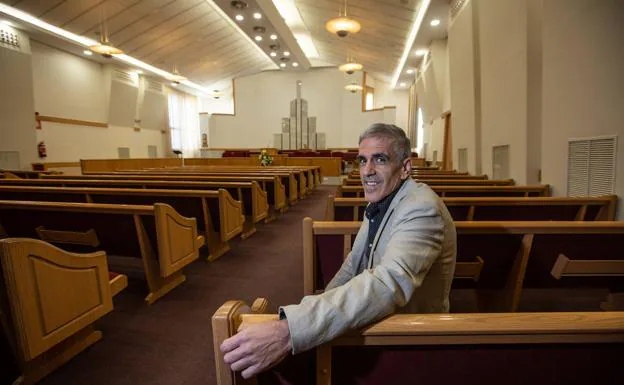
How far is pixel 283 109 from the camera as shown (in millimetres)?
16266

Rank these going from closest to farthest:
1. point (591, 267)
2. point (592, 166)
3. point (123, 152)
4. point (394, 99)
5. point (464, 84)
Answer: point (591, 267) < point (592, 166) < point (464, 84) < point (123, 152) < point (394, 99)

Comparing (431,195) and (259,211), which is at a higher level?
(431,195)

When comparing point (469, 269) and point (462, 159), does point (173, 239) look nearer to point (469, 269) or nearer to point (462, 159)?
point (469, 269)

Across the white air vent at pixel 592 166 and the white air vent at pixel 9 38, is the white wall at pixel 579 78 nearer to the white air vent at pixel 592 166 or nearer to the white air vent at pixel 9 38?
the white air vent at pixel 592 166

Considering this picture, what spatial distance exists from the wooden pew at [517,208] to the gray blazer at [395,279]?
1135 millimetres

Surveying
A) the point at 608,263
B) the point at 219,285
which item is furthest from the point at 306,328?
the point at 219,285

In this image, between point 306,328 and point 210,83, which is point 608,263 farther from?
point 210,83

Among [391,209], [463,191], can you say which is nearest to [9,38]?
[463,191]

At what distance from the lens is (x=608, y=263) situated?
4.74 feet

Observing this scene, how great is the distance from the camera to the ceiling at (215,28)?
7770 millimetres

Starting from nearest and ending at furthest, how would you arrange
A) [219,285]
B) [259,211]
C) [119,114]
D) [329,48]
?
[219,285], [259,211], [119,114], [329,48]

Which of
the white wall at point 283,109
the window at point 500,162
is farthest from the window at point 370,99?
the window at point 500,162

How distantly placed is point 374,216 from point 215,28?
11667 mm

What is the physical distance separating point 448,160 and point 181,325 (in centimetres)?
780
